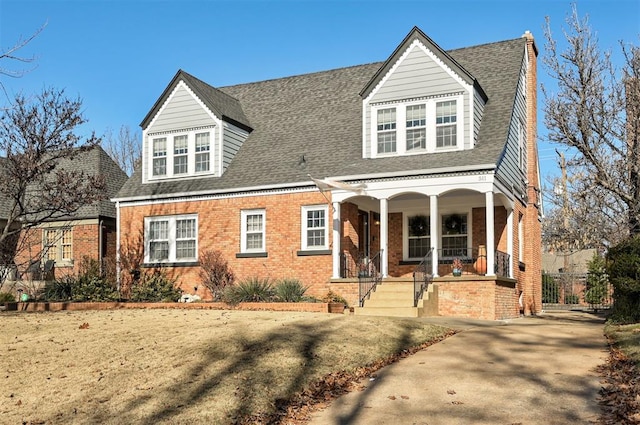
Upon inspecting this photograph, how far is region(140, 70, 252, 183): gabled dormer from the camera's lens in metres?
25.6

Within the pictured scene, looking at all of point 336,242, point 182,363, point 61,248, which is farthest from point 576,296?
point 182,363

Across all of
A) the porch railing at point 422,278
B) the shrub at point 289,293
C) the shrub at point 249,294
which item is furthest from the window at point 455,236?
the shrub at point 249,294

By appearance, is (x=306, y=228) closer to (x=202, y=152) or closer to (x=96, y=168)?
(x=202, y=152)

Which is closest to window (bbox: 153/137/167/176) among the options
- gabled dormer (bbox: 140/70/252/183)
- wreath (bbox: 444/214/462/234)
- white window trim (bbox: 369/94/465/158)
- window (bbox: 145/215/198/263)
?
gabled dormer (bbox: 140/70/252/183)

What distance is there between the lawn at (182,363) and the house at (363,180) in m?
6.34

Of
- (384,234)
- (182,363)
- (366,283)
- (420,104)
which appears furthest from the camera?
(420,104)

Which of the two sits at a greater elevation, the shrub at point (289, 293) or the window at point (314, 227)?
the window at point (314, 227)

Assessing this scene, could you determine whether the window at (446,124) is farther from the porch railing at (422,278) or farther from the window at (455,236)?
the porch railing at (422,278)

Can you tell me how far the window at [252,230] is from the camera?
950 inches

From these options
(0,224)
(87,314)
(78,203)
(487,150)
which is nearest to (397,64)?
(487,150)

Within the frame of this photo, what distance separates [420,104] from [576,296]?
2028cm

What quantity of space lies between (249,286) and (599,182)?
10.0m

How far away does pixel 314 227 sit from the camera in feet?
76.0

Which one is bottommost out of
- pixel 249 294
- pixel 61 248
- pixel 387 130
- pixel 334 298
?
pixel 334 298
